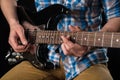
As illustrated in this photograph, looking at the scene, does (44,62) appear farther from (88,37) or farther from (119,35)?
(119,35)

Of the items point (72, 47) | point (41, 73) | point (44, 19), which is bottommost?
point (41, 73)

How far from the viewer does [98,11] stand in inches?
53.4

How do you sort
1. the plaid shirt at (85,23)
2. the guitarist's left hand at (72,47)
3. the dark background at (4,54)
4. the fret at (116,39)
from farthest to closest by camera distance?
the dark background at (4,54), the plaid shirt at (85,23), the guitarist's left hand at (72,47), the fret at (116,39)

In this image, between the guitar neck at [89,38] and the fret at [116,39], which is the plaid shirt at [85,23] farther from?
the fret at [116,39]

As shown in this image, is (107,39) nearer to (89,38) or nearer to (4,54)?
(89,38)

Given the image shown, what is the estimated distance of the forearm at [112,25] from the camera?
1244 millimetres

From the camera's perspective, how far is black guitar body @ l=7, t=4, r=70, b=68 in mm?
1319

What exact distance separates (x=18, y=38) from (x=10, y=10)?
0.16 meters

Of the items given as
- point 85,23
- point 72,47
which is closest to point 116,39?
point 72,47

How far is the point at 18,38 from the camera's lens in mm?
1409

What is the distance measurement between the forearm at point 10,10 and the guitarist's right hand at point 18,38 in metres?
0.05

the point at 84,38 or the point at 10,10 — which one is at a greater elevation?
the point at 10,10

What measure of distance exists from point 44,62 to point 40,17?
202 mm

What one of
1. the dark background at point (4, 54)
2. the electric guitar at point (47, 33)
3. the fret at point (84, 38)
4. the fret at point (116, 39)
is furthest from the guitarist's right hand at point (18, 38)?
the fret at point (116, 39)
